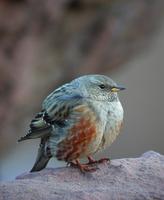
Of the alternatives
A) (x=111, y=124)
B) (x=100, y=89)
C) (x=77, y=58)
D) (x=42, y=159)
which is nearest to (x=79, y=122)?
(x=111, y=124)

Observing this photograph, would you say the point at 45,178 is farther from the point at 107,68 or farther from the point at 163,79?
the point at 163,79

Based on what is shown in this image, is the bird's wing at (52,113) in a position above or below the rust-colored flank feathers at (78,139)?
above

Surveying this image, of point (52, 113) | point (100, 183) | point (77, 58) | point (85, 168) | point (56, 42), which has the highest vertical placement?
point (56, 42)

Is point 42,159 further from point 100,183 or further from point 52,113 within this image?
point 100,183

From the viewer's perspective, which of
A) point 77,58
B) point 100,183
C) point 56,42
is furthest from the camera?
point 77,58

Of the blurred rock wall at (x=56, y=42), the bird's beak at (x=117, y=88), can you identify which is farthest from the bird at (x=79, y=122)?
the blurred rock wall at (x=56, y=42)

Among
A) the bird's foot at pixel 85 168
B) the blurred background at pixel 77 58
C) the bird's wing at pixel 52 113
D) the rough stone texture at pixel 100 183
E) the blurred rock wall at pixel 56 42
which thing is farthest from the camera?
the blurred background at pixel 77 58

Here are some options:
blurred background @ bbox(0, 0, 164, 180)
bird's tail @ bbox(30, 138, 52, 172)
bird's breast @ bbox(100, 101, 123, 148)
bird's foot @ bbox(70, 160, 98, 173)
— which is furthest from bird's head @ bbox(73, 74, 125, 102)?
blurred background @ bbox(0, 0, 164, 180)

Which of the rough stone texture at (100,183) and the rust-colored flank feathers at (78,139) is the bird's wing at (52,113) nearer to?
the rust-colored flank feathers at (78,139)

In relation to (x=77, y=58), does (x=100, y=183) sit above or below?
below
